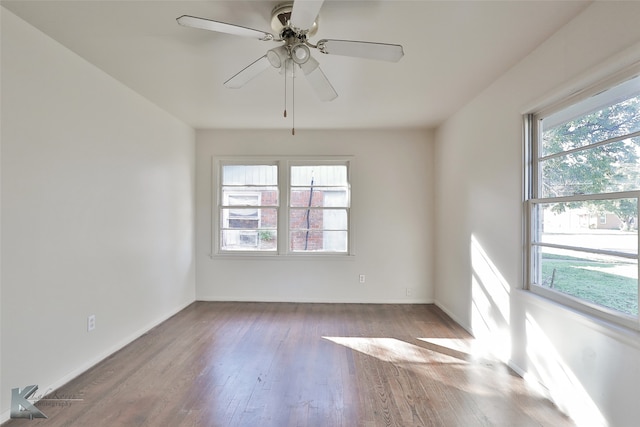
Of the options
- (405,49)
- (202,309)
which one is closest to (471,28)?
(405,49)

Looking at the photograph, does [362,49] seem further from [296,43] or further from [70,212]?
[70,212]

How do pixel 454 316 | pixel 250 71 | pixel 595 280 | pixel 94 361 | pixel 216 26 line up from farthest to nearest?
pixel 454 316 → pixel 94 361 → pixel 250 71 → pixel 595 280 → pixel 216 26

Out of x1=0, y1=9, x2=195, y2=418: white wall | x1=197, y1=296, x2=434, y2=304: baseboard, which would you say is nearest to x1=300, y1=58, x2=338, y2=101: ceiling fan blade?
x1=0, y1=9, x2=195, y2=418: white wall

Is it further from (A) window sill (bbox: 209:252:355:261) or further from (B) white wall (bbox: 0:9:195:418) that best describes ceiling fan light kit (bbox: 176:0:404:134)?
(A) window sill (bbox: 209:252:355:261)

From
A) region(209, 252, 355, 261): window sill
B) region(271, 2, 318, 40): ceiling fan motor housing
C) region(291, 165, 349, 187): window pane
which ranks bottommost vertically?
region(209, 252, 355, 261): window sill

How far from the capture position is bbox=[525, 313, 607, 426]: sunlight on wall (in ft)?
6.09

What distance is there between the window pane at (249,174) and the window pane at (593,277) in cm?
342

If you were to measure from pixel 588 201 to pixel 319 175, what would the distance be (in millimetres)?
3215

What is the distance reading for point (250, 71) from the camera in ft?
6.79

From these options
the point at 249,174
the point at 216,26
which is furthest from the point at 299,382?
the point at 249,174

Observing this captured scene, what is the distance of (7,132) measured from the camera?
6.29 feet

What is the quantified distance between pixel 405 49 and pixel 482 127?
51.7 inches

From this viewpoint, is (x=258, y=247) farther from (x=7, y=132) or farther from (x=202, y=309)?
(x=7, y=132)

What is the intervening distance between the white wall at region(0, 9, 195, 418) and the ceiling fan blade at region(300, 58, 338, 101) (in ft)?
5.91
